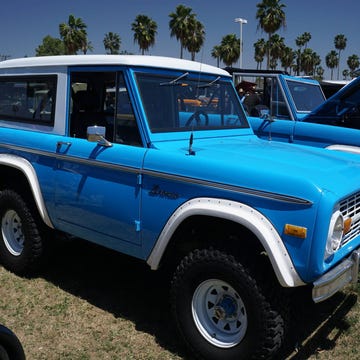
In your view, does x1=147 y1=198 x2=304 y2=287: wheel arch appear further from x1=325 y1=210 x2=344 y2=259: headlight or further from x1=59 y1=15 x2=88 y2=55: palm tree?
x1=59 y1=15 x2=88 y2=55: palm tree

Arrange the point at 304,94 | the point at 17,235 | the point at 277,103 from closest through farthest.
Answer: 1. the point at 17,235
2. the point at 277,103
3. the point at 304,94

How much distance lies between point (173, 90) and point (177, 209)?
1114 mm

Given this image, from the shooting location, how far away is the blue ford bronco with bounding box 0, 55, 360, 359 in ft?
8.43

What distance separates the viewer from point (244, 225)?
2590 mm

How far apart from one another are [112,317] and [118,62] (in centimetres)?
202

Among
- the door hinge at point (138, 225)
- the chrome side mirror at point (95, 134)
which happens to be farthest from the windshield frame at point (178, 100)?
the door hinge at point (138, 225)

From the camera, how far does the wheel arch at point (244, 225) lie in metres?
2.49

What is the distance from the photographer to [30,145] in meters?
3.91

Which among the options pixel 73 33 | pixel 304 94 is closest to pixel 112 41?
pixel 73 33

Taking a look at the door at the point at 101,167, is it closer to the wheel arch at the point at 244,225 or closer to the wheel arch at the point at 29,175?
the wheel arch at the point at 29,175

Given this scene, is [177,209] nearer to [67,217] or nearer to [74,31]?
[67,217]

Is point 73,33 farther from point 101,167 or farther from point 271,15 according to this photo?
point 101,167

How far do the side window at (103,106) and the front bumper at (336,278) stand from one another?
1.56m

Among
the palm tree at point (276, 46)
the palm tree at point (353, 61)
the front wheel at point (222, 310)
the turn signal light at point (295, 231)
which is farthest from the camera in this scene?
the palm tree at point (353, 61)
